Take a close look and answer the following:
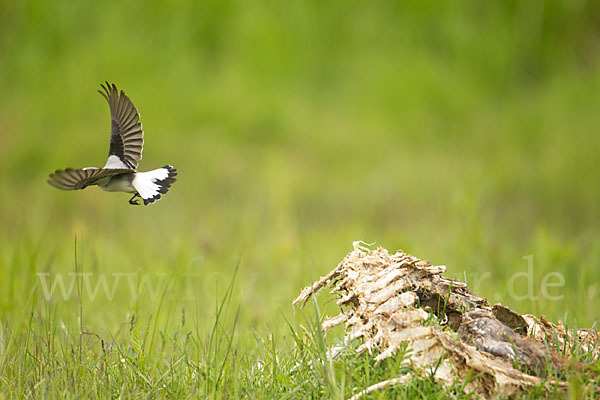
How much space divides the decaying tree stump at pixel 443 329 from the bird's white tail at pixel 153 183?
24.2 inches

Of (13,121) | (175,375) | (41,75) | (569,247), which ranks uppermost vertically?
(41,75)

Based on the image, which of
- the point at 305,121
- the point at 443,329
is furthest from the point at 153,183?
the point at 305,121

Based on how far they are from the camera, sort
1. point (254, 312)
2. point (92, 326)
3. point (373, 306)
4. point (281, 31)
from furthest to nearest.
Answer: point (281, 31) < point (254, 312) < point (92, 326) < point (373, 306)

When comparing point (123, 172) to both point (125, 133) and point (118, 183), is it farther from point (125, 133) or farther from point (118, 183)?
point (125, 133)

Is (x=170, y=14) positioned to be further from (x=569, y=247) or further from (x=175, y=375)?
(x=175, y=375)

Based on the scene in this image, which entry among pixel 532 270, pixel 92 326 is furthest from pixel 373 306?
pixel 532 270

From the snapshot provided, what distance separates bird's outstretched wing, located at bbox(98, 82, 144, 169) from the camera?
1.81 m

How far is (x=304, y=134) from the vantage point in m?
7.62

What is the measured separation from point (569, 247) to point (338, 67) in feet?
14.0

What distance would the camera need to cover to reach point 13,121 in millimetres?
7133

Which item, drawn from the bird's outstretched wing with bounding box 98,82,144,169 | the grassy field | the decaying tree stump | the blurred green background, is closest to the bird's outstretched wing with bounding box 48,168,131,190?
the bird's outstretched wing with bounding box 98,82,144,169

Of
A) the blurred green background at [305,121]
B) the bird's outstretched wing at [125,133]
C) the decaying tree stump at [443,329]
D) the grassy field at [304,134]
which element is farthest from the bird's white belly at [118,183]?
the blurred green background at [305,121]

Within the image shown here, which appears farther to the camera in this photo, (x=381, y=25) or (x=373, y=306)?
(x=381, y=25)

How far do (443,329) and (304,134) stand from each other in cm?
581
